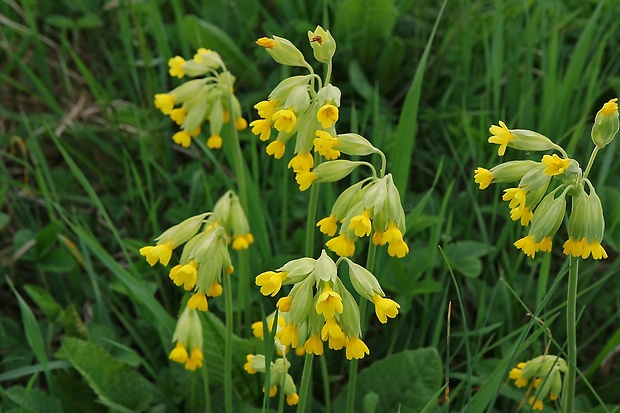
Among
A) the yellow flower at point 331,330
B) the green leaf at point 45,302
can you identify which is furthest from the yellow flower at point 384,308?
the green leaf at point 45,302

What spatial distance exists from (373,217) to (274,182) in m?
1.18

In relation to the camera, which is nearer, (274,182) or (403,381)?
(403,381)

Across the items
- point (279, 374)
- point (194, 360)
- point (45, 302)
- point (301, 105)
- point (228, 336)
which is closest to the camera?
point (301, 105)

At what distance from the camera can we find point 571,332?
5.95 feet

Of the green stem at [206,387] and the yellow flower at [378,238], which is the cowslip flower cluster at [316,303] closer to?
the yellow flower at [378,238]

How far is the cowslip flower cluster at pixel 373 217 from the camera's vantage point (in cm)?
170

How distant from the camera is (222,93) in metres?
2.41

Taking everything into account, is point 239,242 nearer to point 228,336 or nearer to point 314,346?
Answer: point 228,336

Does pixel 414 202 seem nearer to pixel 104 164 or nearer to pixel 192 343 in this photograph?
pixel 192 343

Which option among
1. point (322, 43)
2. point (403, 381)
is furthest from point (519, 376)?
point (322, 43)

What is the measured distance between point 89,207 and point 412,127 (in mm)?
1521

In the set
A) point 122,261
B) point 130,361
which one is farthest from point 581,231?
point 122,261

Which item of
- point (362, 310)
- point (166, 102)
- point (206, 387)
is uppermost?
point (166, 102)

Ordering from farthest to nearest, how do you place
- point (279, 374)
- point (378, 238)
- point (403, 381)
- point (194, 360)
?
1. point (403, 381)
2. point (194, 360)
3. point (279, 374)
4. point (378, 238)
